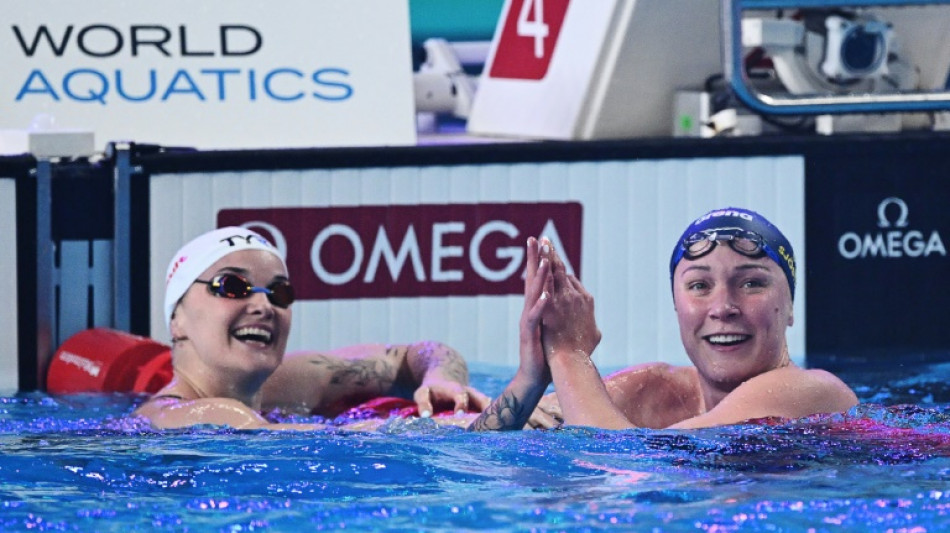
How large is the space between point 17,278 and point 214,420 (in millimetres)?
1573

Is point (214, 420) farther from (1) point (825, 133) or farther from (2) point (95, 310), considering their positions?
(1) point (825, 133)

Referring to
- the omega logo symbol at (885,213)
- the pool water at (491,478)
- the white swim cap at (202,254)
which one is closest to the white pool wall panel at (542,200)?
the omega logo symbol at (885,213)

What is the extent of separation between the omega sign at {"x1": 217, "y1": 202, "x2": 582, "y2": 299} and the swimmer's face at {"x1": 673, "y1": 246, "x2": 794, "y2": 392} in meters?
1.91

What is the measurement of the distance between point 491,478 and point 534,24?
359 centimetres

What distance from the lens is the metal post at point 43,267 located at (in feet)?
18.8

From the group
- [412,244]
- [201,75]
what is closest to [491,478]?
[412,244]

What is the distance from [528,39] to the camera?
6996 mm

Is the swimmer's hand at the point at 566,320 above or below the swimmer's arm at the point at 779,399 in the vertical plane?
above

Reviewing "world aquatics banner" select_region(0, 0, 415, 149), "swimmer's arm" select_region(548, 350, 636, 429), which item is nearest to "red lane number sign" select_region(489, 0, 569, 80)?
"world aquatics banner" select_region(0, 0, 415, 149)

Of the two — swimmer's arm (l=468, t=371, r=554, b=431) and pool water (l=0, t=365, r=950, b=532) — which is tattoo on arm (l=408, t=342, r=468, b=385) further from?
swimmer's arm (l=468, t=371, r=554, b=431)

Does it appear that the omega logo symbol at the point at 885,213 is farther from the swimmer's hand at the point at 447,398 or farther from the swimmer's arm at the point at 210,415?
the swimmer's arm at the point at 210,415

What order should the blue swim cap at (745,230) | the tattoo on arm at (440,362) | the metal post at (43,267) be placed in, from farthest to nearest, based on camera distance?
the metal post at (43,267) → the tattoo on arm at (440,362) → the blue swim cap at (745,230)

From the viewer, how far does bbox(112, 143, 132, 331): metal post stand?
18.9 ft

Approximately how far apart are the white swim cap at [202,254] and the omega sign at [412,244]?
927 mm
